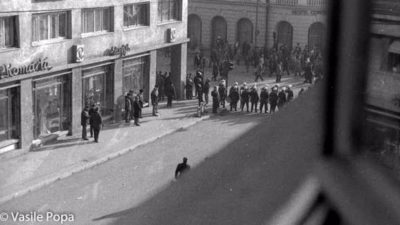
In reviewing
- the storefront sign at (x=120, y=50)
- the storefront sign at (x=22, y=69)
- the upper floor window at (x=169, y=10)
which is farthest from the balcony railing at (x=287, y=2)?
the storefront sign at (x=22, y=69)

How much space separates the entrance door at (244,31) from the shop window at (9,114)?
22.5m

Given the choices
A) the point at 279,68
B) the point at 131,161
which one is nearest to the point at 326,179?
the point at 131,161

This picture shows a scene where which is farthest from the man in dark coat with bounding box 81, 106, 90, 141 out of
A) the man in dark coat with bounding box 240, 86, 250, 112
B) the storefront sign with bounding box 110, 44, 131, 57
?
the man in dark coat with bounding box 240, 86, 250, 112

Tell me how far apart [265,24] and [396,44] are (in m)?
34.2

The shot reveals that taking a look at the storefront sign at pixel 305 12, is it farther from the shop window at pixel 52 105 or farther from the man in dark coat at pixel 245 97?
the shop window at pixel 52 105

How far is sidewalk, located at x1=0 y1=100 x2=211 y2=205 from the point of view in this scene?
1532cm

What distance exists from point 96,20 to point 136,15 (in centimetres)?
252

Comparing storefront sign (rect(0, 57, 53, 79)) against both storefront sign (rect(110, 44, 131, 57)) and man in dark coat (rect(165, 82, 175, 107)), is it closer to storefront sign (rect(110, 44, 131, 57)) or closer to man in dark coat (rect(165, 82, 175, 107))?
storefront sign (rect(110, 44, 131, 57))

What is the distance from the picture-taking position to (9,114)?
17.7 m

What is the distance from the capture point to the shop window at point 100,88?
2080 centimetres

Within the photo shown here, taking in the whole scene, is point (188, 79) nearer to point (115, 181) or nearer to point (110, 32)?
point (110, 32)

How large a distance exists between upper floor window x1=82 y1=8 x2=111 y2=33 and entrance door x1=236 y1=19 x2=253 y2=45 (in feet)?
58.7

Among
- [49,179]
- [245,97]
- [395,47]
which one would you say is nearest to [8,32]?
[49,179]

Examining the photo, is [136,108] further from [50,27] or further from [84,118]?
[50,27]
